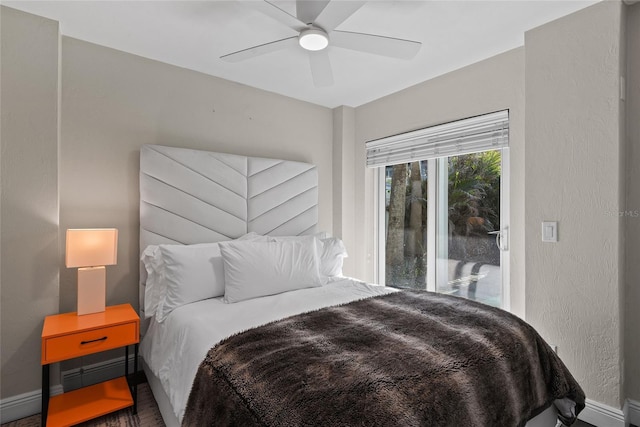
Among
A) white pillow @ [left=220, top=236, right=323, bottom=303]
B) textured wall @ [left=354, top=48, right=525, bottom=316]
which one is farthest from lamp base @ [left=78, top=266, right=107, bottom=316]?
textured wall @ [left=354, top=48, right=525, bottom=316]

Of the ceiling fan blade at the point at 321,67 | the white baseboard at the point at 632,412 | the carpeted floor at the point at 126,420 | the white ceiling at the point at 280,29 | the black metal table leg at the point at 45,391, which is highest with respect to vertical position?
the white ceiling at the point at 280,29

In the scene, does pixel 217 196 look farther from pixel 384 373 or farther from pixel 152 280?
pixel 384 373

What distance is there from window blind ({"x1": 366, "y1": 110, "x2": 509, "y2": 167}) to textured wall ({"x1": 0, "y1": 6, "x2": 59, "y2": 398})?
2.74 meters

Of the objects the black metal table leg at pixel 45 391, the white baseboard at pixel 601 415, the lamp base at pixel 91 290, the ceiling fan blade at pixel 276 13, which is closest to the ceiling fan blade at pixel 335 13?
the ceiling fan blade at pixel 276 13

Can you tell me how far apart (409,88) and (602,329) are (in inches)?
95.0

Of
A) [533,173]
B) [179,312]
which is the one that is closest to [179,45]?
[179,312]

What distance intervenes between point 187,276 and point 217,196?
80 cm

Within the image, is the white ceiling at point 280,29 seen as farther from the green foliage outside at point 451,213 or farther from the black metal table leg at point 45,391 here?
the black metal table leg at point 45,391

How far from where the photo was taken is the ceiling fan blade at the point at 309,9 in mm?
1727

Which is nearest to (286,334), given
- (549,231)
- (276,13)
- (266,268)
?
(266,268)

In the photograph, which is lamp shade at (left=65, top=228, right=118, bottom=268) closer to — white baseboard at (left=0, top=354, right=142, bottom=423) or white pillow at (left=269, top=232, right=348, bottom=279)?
white baseboard at (left=0, top=354, right=142, bottom=423)

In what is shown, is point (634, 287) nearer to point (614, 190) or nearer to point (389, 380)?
point (614, 190)

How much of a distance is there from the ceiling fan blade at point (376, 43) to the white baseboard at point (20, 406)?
2.82 meters

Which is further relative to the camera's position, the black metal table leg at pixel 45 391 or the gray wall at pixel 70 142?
the gray wall at pixel 70 142
